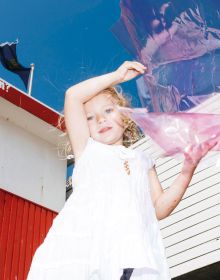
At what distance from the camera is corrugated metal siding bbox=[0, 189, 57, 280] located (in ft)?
27.7

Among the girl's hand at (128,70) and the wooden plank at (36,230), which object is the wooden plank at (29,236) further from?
the girl's hand at (128,70)

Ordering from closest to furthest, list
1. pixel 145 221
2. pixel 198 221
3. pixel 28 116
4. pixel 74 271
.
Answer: pixel 74 271
pixel 145 221
pixel 198 221
pixel 28 116

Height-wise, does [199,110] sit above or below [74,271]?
above

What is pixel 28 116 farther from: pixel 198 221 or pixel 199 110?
pixel 199 110

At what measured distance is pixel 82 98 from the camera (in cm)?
298

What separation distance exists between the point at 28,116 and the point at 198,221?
363 centimetres

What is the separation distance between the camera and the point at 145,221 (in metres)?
2.63

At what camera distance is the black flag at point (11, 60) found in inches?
589

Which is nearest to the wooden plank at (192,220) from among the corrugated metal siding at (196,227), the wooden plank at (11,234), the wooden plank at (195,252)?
the corrugated metal siding at (196,227)

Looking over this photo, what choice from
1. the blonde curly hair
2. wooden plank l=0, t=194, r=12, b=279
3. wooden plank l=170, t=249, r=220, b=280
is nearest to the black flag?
wooden plank l=0, t=194, r=12, b=279

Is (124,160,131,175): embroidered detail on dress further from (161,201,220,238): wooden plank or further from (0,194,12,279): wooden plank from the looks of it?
(0,194,12,279): wooden plank

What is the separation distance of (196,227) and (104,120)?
5.60 m

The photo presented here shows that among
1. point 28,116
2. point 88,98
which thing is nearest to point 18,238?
point 28,116

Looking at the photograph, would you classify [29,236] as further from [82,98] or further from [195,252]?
[82,98]
